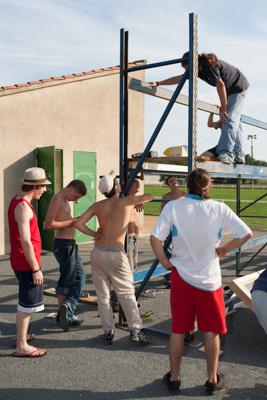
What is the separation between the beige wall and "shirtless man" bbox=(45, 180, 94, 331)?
548cm

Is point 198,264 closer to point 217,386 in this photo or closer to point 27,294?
point 217,386

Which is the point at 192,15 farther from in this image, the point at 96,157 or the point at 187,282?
the point at 96,157

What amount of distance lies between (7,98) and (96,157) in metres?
3.01

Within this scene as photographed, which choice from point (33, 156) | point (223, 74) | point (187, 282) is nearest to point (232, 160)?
point (223, 74)

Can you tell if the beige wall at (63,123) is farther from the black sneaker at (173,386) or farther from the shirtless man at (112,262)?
the black sneaker at (173,386)

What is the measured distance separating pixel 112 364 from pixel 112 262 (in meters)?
0.98

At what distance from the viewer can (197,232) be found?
3.40 metres

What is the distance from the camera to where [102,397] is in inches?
135

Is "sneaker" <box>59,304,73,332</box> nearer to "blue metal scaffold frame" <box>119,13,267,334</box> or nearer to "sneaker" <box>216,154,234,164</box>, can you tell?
"blue metal scaffold frame" <box>119,13,267,334</box>

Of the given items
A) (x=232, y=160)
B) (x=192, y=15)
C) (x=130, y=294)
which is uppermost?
(x=192, y=15)

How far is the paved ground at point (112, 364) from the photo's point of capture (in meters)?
3.51

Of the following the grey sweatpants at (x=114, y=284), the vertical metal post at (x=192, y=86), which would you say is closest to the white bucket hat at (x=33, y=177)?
the grey sweatpants at (x=114, y=284)

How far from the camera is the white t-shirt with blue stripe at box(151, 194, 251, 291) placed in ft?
11.1

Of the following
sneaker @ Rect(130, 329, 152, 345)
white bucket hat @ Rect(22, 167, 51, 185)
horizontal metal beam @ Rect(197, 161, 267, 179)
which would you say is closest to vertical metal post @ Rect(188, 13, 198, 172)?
horizontal metal beam @ Rect(197, 161, 267, 179)
